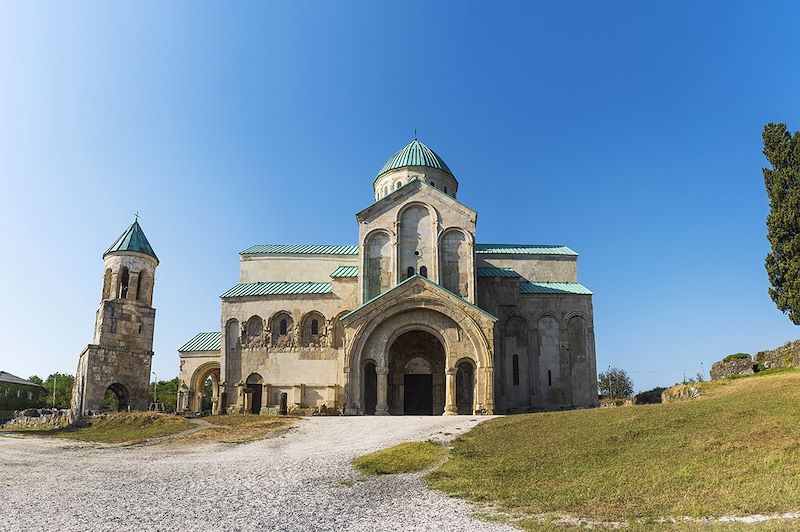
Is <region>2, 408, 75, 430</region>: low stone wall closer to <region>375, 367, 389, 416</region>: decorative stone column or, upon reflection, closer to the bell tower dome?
<region>375, 367, 389, 416</region>: decorative stone column

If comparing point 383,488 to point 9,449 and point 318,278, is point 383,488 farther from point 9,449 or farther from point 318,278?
point 318,278

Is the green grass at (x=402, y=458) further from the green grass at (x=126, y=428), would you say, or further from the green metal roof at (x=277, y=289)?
the green metal roof at (x=277, y=289)

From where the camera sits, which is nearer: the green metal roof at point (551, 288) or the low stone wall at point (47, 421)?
the low stone wall at point (47, 421)

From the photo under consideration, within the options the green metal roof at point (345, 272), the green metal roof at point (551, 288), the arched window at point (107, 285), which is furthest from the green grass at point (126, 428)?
the green metal roof at point (551, 288)

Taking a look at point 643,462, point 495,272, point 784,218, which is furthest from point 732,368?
point 643,462

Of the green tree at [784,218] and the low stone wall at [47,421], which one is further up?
the green tree at [784,218]

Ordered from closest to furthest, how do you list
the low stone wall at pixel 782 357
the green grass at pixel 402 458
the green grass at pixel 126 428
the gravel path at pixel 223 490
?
the gravel path at pixel 223 490, the green grass at pixel 402 458, the green grass at pixel 126 428, the low stone wall at pixel 782 357

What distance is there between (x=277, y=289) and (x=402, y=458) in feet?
70.0

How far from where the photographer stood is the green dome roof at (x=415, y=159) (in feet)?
127

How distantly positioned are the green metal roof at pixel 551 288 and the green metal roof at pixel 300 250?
442 inches

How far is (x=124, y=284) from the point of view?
1393 inches

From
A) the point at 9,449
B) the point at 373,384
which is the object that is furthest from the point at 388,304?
the point at 9,449

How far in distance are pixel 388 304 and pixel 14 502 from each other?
19190 millimetres

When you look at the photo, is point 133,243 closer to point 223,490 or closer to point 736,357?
point 223,490
